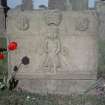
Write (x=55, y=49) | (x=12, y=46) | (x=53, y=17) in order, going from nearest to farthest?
(x=12, y=46) < (x=53, y=17) < (x=55, y=49)

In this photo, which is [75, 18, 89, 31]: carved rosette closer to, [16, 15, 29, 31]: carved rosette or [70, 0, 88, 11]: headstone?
[16, 15, 29, 31]: carved rosette

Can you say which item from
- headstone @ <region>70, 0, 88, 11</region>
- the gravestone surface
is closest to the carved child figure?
the gravestone surface

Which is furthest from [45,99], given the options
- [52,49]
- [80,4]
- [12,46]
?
[80,4]

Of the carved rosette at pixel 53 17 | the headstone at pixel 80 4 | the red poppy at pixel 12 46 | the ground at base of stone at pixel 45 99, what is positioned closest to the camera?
the ground at base of stone at pixel 45 99

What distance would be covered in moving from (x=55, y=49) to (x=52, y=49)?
2.0 inches

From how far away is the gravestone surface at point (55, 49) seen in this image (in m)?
6.85

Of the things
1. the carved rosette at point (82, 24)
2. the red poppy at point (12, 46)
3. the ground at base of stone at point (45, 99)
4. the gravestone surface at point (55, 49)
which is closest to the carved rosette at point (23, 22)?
the gravestone surface at point (55, 49)

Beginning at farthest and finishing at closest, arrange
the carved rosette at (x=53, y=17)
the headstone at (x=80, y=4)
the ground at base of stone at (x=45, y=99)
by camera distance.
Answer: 1. the headstone at (x=80, y=4)
2. the carved rosette at (x=53, y=17)
3. the ground at base of stone at (x=45, y=99)

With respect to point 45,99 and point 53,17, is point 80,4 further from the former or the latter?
point 45,99

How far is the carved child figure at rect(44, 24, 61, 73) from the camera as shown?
22.6 feet

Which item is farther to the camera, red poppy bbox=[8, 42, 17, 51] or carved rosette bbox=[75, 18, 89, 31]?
carved rosette bbox=[75, 18, 89, 31]

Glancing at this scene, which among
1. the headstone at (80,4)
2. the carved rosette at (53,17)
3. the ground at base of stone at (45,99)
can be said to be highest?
the headstone at (80,4)

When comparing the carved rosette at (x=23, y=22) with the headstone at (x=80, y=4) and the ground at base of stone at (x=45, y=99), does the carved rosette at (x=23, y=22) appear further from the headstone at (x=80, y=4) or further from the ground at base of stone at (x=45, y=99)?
the headstone at (x=80, y=4)

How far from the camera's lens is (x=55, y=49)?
22.8 feet
